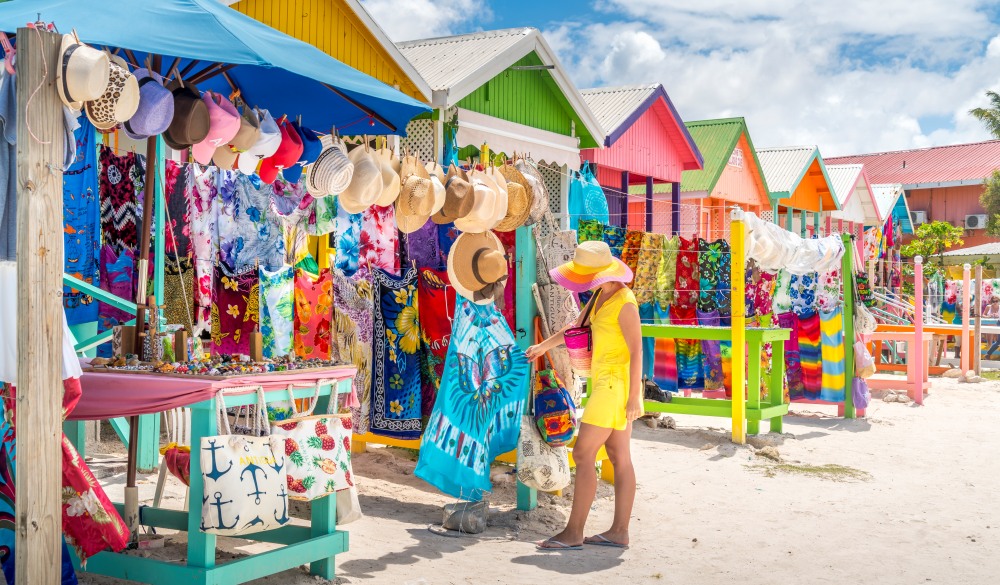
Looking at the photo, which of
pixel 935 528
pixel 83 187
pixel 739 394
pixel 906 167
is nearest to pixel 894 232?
pixel 906 167

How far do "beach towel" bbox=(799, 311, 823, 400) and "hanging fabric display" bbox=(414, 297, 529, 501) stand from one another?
6.28 metres

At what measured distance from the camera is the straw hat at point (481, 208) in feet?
21.2

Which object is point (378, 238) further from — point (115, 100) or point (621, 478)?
point (115, 100)

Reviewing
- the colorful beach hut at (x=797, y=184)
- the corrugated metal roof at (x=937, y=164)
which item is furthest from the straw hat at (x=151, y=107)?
the corrugated metal roof at (x=937, y=164)

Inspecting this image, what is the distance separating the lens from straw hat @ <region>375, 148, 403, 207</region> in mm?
6230

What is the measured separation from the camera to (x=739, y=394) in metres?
9.73

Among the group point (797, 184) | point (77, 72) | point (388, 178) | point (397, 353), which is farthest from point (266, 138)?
point (797, 184)

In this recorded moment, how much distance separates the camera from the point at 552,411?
6.41 m

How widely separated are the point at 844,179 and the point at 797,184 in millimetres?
6113

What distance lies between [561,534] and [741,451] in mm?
3985

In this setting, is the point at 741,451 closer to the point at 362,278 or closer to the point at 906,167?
the point at 362,278

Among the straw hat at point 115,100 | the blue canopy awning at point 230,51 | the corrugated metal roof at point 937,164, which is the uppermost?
the corrugated metal roof at point 937,164

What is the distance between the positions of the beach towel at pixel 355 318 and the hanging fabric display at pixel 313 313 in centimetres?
6

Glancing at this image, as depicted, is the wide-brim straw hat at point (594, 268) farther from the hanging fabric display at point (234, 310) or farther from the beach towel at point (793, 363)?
the beach towel at point (793, 363)
